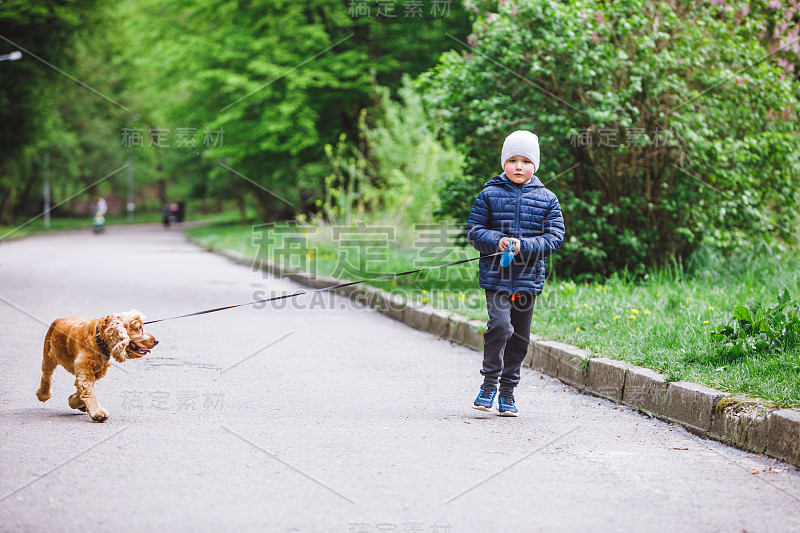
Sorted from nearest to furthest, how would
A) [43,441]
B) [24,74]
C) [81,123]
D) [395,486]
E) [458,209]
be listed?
[395,486], [43,441], [458,209], [24,74], [81,123]

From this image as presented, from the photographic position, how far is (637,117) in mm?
9781

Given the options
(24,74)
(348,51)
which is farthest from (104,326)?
(24,74)

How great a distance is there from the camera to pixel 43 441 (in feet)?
14.4

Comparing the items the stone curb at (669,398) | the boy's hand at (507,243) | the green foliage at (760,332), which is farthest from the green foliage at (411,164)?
the boy's hand at (507,243)

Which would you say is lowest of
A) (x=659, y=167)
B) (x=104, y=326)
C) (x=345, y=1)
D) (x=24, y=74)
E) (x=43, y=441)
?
(x=43, y=441)

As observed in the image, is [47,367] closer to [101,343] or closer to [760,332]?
[101,343]

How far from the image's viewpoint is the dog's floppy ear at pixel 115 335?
4762 mm

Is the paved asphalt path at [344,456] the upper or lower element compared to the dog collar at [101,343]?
lower

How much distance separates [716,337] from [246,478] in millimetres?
3558

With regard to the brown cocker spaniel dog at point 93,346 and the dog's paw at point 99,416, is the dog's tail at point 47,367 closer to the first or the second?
the brown cocker spaniel dog at point 93,346

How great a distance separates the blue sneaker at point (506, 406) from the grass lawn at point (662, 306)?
1.03 m

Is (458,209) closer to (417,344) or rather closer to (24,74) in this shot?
(417,344)

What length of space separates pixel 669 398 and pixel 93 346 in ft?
11.5

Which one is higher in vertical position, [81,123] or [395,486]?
[81,123]
